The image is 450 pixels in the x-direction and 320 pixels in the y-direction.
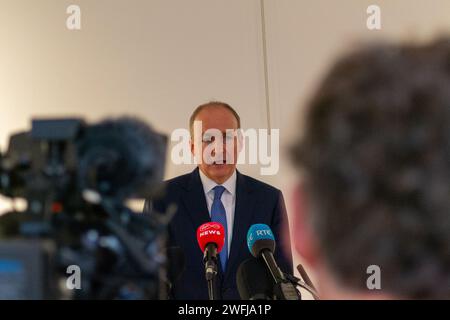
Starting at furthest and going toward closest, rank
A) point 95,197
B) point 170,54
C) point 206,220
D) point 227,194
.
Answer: point 170,54 < point 227,194 < point 206,220 < point 95,197

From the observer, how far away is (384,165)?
0.48 metres

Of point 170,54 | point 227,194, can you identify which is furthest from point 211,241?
point 170,54

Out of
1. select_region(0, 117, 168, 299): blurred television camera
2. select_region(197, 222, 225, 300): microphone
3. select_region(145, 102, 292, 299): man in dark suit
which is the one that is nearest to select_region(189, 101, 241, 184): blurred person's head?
select_region(145, 102, 292, 299): man in dark suit

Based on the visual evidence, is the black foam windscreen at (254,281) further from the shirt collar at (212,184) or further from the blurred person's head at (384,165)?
the shirt collar at (212,184)

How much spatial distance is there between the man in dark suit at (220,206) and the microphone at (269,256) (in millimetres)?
426

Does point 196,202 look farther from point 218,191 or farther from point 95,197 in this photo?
point 95,197

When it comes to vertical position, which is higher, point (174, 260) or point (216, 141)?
point (216, 141)

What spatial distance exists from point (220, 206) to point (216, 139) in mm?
272

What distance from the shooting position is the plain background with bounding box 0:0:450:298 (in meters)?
3.31

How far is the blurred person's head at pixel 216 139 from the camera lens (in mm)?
2248

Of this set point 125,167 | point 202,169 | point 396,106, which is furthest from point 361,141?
point 202,169

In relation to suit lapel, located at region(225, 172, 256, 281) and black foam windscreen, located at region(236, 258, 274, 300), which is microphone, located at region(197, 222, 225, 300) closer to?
black foam windscreen, located at region(236, 258, 274, 300)

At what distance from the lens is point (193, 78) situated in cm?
337

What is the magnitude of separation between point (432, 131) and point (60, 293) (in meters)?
0.39
